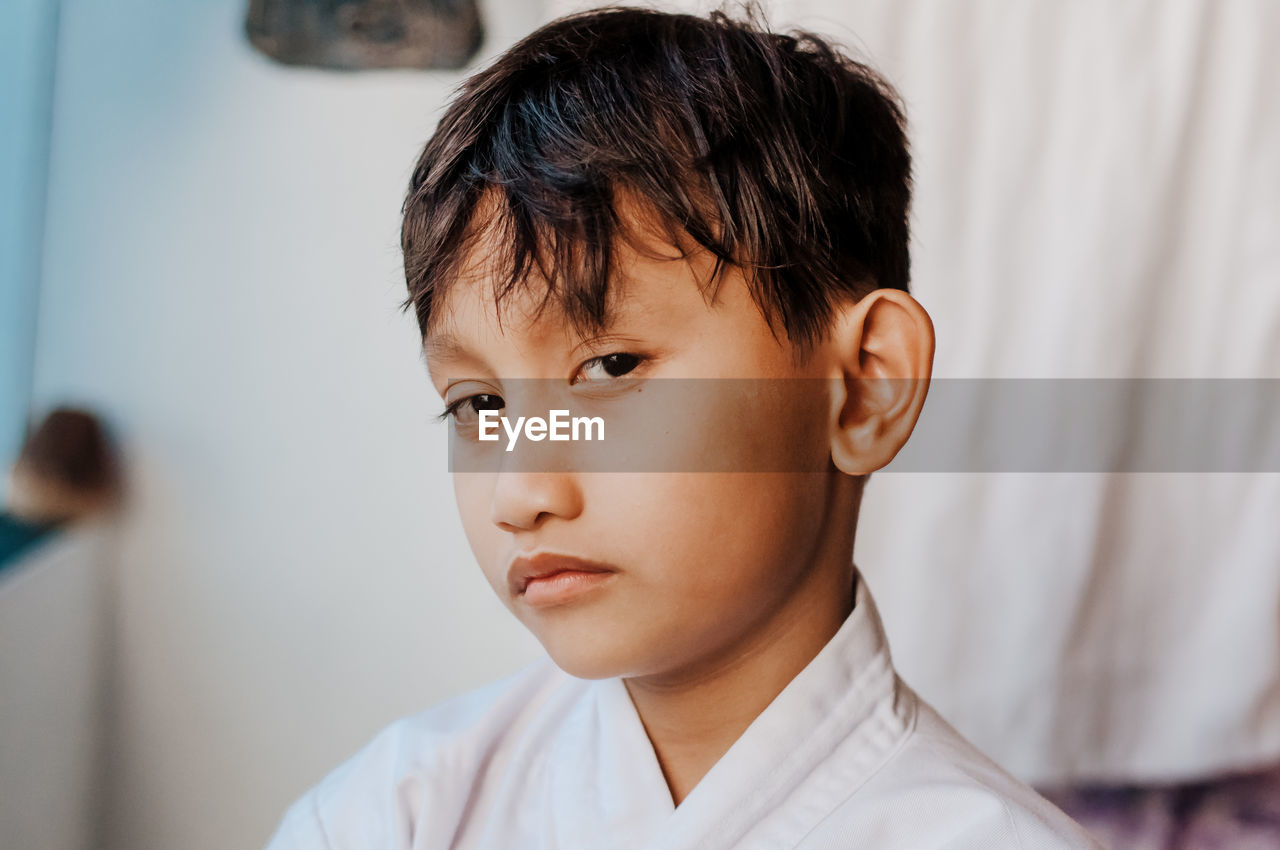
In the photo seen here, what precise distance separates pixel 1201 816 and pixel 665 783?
483mm

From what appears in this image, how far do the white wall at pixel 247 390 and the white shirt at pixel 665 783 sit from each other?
0.54 feet

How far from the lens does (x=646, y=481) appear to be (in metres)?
0.36

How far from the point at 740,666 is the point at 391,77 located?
0.45m

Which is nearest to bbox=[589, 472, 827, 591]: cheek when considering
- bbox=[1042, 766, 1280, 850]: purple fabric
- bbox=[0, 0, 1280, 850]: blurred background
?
bbox=[0, 0, 1280, 850]: blurred background

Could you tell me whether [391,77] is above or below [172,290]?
above

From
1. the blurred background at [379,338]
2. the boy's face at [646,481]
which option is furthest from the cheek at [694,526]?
the blurred background at [379,338]

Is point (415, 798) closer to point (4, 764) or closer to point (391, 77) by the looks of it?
point (4, 764)

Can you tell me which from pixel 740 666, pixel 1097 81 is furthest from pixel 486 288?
pixel 1097 81

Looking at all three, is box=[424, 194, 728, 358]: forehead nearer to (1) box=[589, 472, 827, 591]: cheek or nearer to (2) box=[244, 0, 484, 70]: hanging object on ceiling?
(1) box=[589, 472, 827, 591]: cheek

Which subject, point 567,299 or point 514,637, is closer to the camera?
point 567,299

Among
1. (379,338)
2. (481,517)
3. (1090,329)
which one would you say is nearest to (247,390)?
(379,338)

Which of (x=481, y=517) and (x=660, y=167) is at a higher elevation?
(x=660, y=167)

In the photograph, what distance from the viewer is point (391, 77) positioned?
67 centimetres

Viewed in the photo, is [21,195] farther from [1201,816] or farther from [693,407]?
[1201,816]
